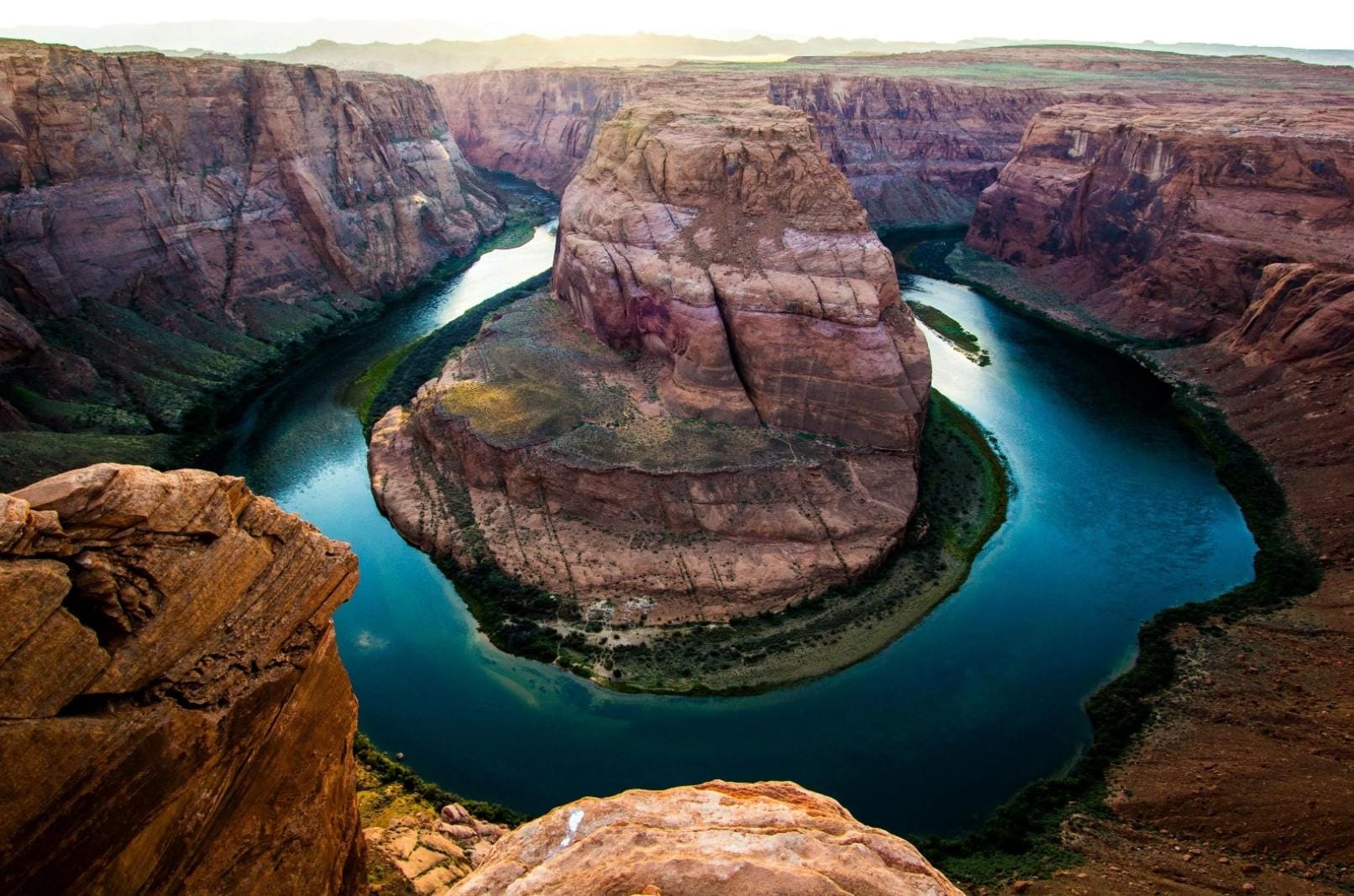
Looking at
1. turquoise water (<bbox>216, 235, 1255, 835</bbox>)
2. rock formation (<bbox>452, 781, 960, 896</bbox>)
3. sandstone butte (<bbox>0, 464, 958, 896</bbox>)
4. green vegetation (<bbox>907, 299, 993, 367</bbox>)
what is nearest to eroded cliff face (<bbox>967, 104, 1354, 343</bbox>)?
green vegetation (<bbox>907, 299, 993, 367</bbox>)

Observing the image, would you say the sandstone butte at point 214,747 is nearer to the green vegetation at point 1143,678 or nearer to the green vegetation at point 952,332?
the green vegetation at point 1143,678

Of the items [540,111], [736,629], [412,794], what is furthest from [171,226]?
[540,111]

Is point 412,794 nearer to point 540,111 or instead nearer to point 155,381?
point 155,381

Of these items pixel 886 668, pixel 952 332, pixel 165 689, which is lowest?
pixel 886 668

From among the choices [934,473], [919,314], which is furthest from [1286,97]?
[934,473]

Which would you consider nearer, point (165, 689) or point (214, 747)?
point (165, 689)
